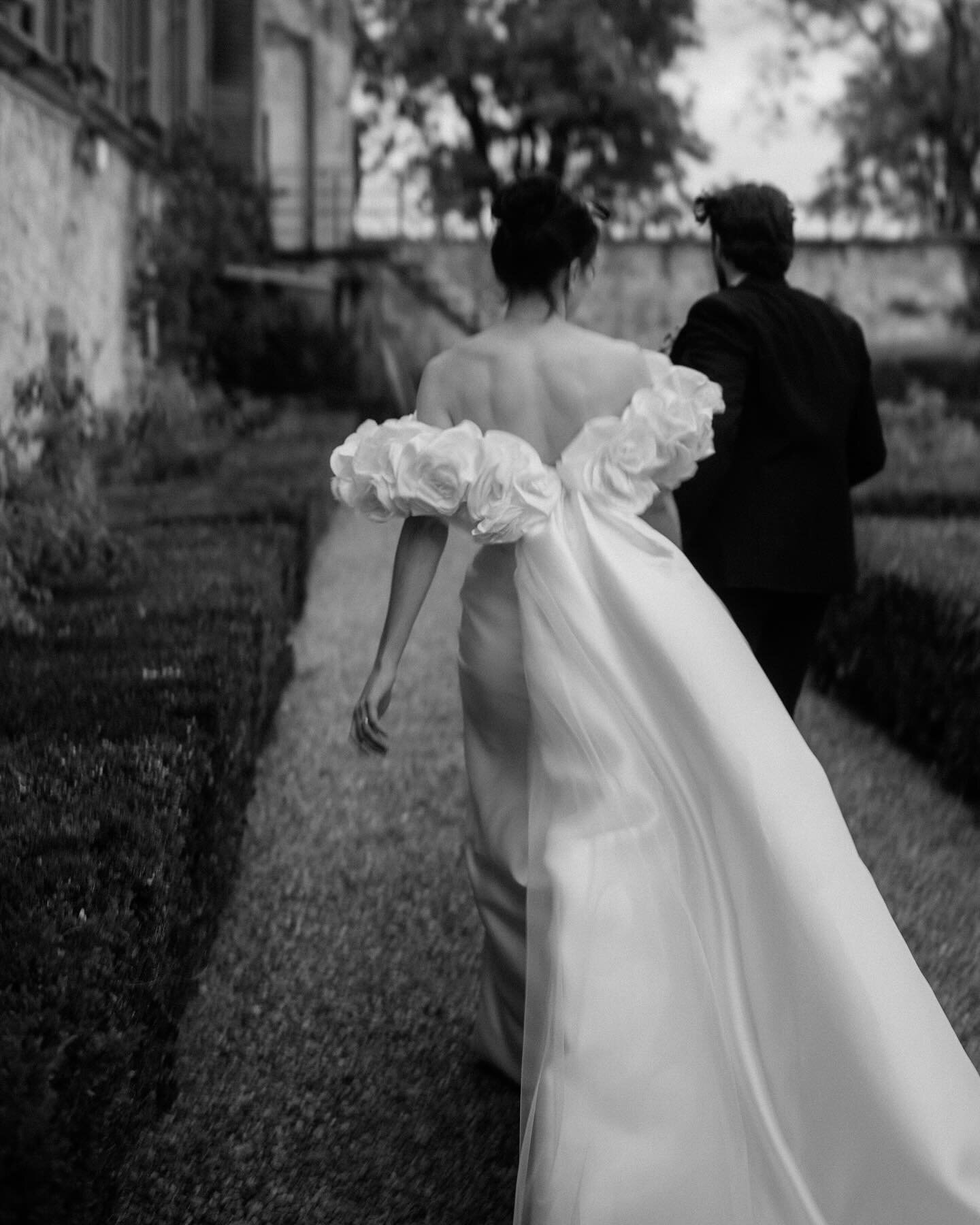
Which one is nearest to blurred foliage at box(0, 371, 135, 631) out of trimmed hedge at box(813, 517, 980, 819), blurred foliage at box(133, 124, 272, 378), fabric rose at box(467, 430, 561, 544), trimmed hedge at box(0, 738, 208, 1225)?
trimmed hedge at box(0, 738, 208, 1225)

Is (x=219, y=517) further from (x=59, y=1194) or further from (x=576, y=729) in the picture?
(x=59, y=1194)

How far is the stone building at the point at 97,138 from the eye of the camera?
10047mm

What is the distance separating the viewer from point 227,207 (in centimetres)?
1783

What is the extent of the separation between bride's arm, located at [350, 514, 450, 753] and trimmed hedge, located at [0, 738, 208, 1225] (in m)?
0.39

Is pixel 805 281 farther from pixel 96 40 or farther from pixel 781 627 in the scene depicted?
pixel 781 627

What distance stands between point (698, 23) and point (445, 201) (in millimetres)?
5707

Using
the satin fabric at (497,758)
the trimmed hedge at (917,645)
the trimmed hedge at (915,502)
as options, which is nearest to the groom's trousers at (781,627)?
the satin fabric at (497,758)

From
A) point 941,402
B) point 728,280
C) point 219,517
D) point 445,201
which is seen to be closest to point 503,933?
point 728,280

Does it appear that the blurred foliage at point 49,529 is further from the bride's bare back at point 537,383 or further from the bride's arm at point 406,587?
the bride's bare back at point 537,383

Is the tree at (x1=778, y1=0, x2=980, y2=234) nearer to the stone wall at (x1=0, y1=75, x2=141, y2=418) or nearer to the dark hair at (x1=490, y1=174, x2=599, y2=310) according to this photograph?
the stone wall at (x1=0, y1=75, x2=141, y2=418)

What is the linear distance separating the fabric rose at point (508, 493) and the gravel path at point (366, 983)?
3.81ft

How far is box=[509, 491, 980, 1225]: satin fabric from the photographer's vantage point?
8.04 feet

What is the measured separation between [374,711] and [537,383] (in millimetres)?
651

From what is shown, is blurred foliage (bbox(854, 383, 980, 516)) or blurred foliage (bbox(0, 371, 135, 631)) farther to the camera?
blurred foliage (bbox(854, 383, 980, 516))
